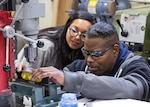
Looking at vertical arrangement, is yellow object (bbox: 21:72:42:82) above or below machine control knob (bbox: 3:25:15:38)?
below

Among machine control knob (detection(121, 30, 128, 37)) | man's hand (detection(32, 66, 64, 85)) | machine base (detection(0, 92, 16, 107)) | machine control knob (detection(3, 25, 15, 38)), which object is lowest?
machine base (detection(0, 92, 16, 107))

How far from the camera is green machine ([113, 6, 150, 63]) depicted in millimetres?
2477

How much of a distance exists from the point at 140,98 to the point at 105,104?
241 mm

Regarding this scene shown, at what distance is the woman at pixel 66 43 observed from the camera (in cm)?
223

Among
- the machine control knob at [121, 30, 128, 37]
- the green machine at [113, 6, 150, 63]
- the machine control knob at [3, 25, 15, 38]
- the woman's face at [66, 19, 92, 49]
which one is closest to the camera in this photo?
the machine control knob at [3, 25, 15, 38]

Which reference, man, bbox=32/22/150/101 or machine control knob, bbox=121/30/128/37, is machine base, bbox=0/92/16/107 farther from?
machine control knob, bbox=121/30/128/37

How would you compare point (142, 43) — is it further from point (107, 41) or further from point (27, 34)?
point (27, 34)

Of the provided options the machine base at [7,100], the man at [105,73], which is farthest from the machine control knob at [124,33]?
the machine base at [7,100]

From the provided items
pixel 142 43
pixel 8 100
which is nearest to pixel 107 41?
pixel 8 100

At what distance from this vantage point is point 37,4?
1178mm

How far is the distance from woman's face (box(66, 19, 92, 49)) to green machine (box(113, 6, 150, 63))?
49 centimetres

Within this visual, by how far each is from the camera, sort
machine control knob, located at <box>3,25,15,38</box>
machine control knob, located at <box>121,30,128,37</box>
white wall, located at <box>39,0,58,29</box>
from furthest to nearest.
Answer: white wall, located at <box>39,0,58,29</box>, machine control knob, located at <box>121,30,128,37</box>, machine control knob, located at <box>3,25,15,38</box>

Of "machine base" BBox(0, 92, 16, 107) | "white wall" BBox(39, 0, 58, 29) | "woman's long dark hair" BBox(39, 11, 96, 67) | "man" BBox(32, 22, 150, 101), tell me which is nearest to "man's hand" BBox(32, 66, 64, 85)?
"man" BBox(32, 22, 150, 101)

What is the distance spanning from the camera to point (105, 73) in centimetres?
165
